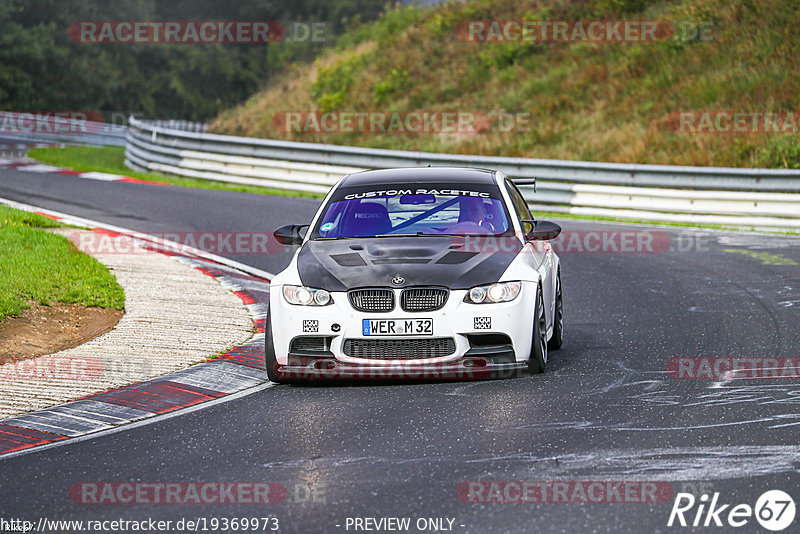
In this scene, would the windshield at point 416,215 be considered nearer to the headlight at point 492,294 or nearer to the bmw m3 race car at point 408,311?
the bmw m3 race car at point 408,311

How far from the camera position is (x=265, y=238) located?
1644 cm

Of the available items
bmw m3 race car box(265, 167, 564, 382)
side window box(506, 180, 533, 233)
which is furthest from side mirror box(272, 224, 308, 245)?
side window box(506, 180, 533, 233)

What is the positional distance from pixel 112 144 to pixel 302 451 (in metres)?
30.6

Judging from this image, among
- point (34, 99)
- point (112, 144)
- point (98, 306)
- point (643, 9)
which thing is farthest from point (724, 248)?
point (34, 99)

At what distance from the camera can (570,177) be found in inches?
838

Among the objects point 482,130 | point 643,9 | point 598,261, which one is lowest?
point 598,261

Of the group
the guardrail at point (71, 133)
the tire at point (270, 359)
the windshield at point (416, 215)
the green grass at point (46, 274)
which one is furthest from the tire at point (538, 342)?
the guardrail at point (71, 133)

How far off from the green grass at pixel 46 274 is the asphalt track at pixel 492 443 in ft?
12.2

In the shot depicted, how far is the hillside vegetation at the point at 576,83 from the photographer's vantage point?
25109 mm

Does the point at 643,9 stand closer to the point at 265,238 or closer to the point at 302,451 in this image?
the point at 265,238

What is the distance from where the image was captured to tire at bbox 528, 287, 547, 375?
8.16 m

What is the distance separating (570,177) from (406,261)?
1354cm

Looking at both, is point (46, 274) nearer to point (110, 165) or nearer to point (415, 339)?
point (415, 339)

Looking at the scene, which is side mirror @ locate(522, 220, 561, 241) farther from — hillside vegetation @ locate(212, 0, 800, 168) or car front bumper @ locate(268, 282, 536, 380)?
hillside vegetation @ locate(212, 0, 800, 168)
